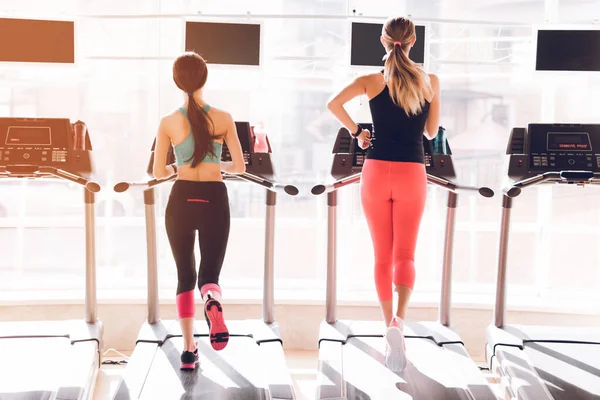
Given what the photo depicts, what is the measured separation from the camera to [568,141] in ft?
10.9

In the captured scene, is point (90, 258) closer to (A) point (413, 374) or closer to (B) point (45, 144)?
(B) point (45, 144)

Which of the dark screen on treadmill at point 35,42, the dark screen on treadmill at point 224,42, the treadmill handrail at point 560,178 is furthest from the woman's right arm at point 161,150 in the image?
the treadmill handrail at point 560,178

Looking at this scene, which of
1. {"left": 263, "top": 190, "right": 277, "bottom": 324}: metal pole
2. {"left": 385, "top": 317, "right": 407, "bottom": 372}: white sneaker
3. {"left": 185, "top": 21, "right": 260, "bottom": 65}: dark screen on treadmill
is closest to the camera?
{"left": 385, "top": 317, "right": 407, "bottom": 372}: white sneaker

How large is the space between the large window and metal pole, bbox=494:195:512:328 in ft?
2.35

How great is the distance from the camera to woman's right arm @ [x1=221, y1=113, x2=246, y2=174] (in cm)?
259

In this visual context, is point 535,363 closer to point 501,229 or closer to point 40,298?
point 501,229

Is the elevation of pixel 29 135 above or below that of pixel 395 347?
above

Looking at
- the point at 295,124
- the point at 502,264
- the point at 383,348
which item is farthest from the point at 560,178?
the point at 295,124

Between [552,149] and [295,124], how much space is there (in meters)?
12.0

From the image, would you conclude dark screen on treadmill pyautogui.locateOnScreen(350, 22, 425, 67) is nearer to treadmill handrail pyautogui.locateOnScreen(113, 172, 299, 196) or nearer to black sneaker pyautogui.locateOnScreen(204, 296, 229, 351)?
treadmill handrail pyautogui.locateOnScreen(113, 172, 299, 196)

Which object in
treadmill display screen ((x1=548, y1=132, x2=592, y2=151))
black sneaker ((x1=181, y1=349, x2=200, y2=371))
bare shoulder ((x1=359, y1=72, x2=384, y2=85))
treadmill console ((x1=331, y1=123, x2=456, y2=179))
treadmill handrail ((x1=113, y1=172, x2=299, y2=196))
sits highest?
Result: bare shoulder ((x1=359, y1=72, x2=384, y2=85))

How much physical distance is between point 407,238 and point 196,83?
3.96 feet

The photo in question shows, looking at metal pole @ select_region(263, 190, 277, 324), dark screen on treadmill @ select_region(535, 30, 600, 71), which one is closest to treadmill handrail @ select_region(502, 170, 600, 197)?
dark screen on treadmill @ select_region(535, 30, 600, 71)

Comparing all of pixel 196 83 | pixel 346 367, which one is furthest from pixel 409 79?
pixel 346 367
